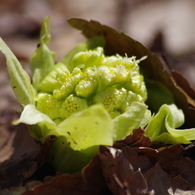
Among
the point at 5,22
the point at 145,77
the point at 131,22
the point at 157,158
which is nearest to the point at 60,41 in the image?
the point at 5,22

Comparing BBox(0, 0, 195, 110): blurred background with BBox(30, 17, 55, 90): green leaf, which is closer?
BBox(30, 17, 55, 90): green leaf

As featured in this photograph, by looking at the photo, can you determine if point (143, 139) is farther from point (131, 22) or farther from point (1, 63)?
point (131, 22)

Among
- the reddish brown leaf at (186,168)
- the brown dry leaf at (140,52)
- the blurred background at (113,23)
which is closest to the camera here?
the reddish brown leaf at (186,168)

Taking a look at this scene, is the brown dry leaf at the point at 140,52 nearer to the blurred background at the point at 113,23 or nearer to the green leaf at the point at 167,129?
the green leaf at the point at 167,129

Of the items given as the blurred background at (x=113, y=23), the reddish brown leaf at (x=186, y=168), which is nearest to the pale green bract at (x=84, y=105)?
the reddish brown leaf at (x=186, y=168)

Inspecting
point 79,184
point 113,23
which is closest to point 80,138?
point 79,184

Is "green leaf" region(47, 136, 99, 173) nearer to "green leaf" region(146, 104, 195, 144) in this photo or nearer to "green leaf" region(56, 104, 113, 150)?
"green leaf" region(56, 104, 113, 150)

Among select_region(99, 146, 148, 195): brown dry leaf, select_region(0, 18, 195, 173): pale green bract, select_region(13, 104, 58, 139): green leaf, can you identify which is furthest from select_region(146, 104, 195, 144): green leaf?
select_region(13, 104, 58, 139): green leaf
